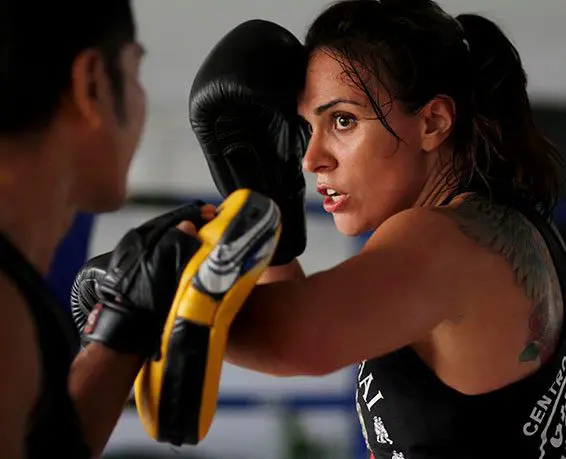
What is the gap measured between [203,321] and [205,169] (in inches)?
165

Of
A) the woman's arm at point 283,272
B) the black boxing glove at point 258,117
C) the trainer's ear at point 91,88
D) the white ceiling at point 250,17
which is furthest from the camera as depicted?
the white ceiling at point 250,17

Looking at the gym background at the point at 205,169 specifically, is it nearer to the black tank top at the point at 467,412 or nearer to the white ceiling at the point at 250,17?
the white ceiling at the point at 250,17

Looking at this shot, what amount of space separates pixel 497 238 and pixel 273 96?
17.6 inches

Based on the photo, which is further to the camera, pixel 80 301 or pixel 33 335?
pixel 80 301

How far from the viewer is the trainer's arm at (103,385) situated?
0.99 meters

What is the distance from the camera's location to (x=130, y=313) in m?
1.00

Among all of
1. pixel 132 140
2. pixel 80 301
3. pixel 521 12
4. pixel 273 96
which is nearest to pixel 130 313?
pixel 132 140

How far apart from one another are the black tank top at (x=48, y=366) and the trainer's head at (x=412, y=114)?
1.86 feet

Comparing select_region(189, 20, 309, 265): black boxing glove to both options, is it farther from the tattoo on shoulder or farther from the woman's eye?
the tattoo on shoulder

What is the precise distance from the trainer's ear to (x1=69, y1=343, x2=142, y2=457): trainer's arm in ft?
0.99

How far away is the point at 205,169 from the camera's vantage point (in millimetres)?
5078

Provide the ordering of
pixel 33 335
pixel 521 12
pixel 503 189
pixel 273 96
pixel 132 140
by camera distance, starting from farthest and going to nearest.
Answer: pixel 521 12 → pixel 273 96 → pixel 503 189 → pixel 132 140 → pixel 33 335

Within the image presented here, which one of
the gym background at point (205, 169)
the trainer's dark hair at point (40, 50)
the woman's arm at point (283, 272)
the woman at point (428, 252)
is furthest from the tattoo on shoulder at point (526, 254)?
the gym background at point (205, 169)

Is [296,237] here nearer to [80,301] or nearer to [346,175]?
[346,175]
